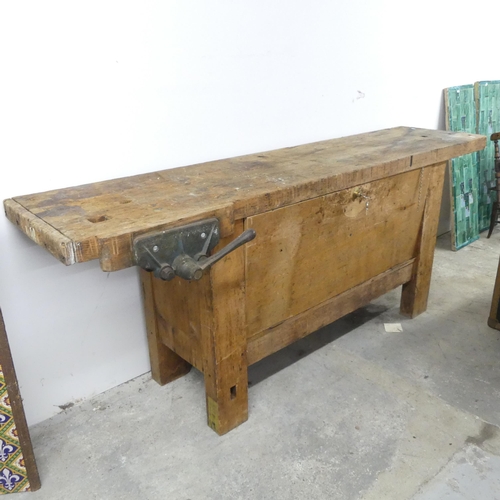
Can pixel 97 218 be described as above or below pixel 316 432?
above

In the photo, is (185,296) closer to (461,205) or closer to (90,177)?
(90,177)

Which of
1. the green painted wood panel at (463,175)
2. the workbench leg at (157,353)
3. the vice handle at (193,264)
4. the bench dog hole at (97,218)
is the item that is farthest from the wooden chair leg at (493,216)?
the bench dog hole at (97,218)

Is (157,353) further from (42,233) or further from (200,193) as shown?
(42,233)

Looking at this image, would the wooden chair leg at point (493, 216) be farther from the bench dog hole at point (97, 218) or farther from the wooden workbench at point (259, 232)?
the bench dog hole at point (97, 218)

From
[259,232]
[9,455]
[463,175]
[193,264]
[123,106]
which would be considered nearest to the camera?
[193,264]

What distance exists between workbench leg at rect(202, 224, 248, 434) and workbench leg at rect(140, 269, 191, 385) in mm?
335

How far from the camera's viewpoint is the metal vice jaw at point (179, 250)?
4.31ft

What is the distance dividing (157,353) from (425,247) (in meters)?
1.43

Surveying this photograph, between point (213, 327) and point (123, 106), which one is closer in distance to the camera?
point (213, 327)

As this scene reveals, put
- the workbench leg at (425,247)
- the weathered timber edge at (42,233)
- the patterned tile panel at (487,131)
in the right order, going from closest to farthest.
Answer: the weathered timber edge at (42,233) → the workbench leg at (425,247) → the patterned tile panel at (487,131)

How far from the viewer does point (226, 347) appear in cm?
176

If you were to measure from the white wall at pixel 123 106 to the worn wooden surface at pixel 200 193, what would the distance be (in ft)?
0.44

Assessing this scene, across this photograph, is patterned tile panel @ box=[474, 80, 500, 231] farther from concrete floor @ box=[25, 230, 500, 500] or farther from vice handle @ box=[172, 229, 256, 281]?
vice handle @ box=[172, 229, 256, 281]

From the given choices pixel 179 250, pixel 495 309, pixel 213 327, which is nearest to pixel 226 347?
pixel 213 327
